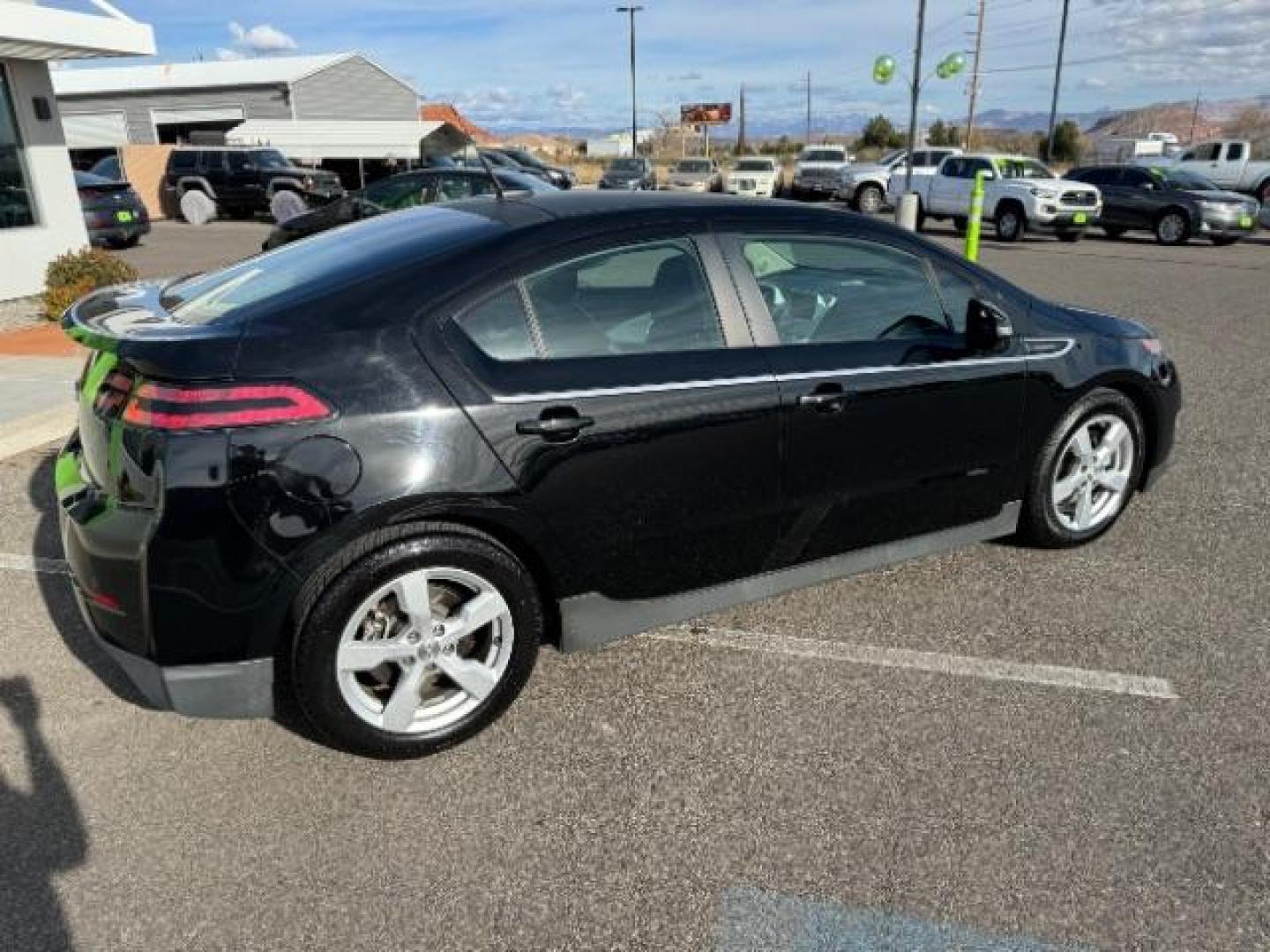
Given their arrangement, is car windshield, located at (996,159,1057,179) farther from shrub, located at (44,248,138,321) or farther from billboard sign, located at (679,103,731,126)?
billboard sign, located at (679,103,731,126)

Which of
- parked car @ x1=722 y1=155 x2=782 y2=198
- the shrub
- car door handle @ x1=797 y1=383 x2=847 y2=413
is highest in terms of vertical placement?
car door handle @ x1=797 y1=383 x2=847 y2=413

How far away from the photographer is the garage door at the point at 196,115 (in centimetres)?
4203

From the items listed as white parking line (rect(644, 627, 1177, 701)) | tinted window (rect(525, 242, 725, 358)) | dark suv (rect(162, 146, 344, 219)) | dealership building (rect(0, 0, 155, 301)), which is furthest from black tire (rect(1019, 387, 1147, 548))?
dark suv (rect(162, 146, 344, 219))

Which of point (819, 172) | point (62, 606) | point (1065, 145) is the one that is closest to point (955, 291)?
point (62, 606)

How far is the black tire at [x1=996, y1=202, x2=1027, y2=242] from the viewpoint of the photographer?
20750mm

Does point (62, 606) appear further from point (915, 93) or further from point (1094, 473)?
point (915, 93)

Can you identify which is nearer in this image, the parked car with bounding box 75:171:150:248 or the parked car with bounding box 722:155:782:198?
the parked car with bounding box 75:171:150:248

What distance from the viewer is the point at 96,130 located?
124ft

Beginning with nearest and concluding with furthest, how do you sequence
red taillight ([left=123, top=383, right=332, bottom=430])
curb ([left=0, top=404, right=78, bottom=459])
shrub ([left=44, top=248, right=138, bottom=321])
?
red taillight ([left=123, top=383, right=332, bottom=430]), curb ([left=0, top=404, right=78, bottom=459]), shrub ([left=44, top=248, right=138, bottom=321])

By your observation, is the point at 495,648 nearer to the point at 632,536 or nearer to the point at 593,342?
the point at 632,536

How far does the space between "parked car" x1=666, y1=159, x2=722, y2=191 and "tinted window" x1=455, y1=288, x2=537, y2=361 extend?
2724 cm

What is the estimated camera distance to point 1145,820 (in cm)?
267

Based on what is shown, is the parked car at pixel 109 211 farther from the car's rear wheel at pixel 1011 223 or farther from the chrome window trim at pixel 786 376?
the car's rear wheel at pixel 1011 223

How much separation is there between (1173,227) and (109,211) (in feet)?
67.9
